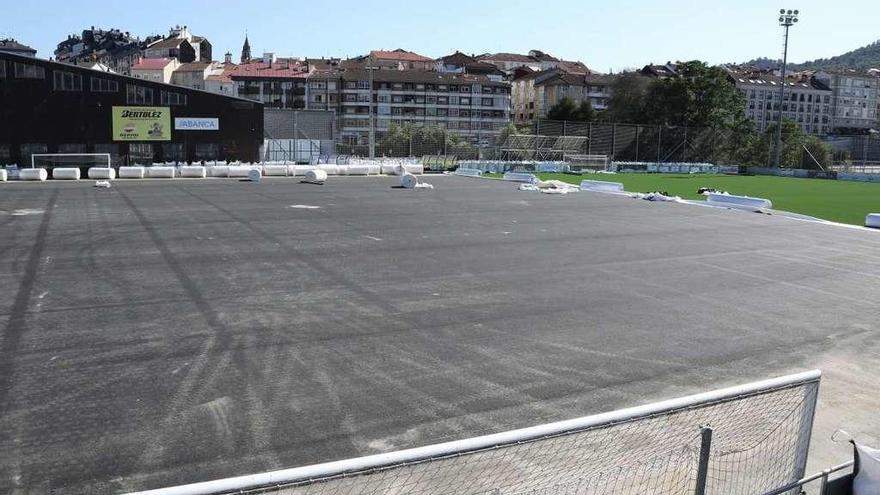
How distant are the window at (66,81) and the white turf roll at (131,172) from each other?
17.2 meters

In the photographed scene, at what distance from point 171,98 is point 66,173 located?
63.4 feet

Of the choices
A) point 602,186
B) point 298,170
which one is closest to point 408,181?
point 602,186

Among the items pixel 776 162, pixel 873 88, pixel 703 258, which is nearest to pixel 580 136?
pixel 776 162

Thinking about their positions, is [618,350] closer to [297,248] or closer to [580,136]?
[297,248]

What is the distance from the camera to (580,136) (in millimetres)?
69375

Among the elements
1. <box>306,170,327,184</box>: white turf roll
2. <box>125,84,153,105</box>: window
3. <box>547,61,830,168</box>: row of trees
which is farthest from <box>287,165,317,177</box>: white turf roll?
<box>547,61,830,168</box>: row of trees

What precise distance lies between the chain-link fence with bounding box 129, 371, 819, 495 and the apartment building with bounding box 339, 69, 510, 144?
11173 centimetres

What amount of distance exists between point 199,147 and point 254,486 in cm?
5837

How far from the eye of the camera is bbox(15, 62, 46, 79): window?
50875 millimetres

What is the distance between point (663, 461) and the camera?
623cm

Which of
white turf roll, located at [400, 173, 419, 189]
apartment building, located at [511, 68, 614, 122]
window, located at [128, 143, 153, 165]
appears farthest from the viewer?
apartment building, located at [511, 68, 614, 122]

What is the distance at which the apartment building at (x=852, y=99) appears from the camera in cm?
17938

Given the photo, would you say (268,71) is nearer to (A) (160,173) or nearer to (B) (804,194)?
(A) (160,173)

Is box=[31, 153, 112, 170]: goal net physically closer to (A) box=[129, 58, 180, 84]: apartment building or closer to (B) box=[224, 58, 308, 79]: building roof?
(B) box=[224, 58, 308, 79]: building roof
